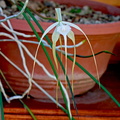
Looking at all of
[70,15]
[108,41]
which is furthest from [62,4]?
[108,41]

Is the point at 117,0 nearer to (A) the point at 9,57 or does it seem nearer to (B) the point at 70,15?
(B) the point at 70,15

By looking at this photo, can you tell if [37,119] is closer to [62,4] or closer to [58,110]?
[58,110]

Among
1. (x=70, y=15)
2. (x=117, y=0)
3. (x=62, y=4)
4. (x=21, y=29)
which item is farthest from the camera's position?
(x=117, y=0)

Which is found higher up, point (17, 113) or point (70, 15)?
point (70, 15)

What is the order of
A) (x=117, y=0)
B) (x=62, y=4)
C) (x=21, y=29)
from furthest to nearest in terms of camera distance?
(x=117, y=0), (x=62, y=4), (x=21, y=29)

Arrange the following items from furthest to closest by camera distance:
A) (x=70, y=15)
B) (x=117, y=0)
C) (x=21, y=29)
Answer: (x=117, y=0) → (x=70, y=15) → (x=21, y=29)

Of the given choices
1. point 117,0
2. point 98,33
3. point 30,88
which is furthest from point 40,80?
point 117,0

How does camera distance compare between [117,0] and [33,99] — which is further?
[117,0]

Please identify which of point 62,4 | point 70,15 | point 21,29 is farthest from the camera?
point 62,4

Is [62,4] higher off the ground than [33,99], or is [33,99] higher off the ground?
[62,4]
